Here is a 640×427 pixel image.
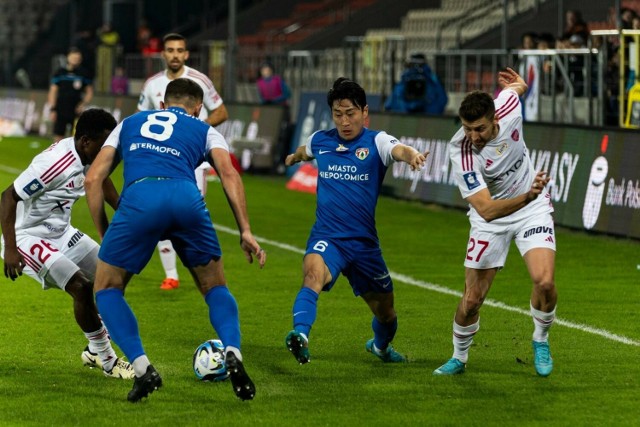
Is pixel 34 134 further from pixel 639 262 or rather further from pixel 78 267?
pixel 78 267

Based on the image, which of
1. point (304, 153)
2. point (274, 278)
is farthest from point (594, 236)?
point (304, 153)

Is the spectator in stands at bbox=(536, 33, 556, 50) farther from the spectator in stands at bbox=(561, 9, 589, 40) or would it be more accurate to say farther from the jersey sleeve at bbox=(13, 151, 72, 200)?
the jersey sleeve at bbox=(13, 151, 72, 200)

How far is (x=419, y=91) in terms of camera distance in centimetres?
2245

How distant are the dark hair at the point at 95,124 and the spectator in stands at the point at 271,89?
20131 millimetres

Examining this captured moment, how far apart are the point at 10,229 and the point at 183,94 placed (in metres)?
1.39

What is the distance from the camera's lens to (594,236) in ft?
54.3

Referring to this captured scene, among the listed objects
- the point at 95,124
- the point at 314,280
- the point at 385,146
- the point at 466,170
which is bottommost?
the point at 314,280

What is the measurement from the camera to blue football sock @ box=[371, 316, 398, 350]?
902cm

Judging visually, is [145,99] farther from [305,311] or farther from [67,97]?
[67,97]

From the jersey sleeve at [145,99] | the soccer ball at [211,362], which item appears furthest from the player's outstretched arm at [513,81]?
the jersey sleeve at [145,99]

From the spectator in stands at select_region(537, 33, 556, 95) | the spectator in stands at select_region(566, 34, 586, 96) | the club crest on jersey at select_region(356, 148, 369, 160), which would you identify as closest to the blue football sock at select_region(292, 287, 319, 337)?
the club crest on jersey at select_region(356, 148, 369, 160)

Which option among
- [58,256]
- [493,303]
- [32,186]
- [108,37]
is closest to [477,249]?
[58,256]

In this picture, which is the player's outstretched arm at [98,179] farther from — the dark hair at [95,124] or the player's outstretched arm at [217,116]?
the player's outstretched arm at [217,116]

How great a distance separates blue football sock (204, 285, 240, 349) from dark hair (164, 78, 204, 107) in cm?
114
